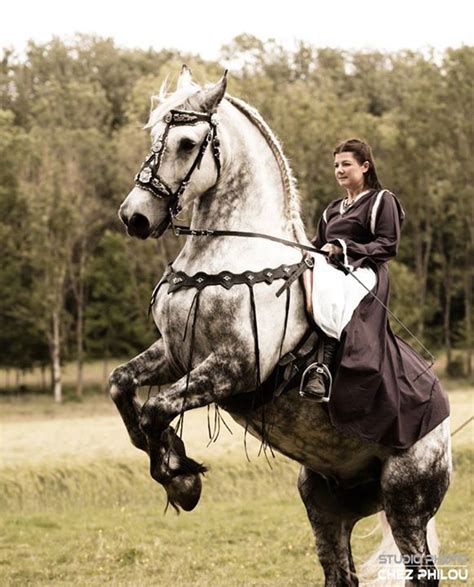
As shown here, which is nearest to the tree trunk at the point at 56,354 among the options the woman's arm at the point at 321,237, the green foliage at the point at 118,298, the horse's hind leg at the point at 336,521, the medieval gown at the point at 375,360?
the green foliage at the point at 118,298

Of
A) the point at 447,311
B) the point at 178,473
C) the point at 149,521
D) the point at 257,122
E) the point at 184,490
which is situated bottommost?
the point at 149,521

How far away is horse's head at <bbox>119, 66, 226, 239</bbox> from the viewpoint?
578cm

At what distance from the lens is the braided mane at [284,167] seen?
6340 millimetres

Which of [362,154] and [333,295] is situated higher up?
[362,154]

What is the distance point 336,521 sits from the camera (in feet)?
23.9

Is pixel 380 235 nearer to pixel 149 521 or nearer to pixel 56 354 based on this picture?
pixel 149 521

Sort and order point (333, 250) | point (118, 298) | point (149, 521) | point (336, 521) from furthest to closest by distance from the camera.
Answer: point (118, 298) < point (149, 521) < point (336, 521) < point (333, 250)

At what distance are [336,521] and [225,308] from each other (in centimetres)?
228

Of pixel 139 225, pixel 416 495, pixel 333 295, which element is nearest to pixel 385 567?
pixel 416 495

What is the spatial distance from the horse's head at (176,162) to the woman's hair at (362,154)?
45.7 inches

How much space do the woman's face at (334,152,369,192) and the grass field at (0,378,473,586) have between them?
15.7 feet

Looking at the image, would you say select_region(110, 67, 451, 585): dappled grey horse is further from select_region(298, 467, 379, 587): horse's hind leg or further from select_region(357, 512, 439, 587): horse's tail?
select_region(357, 512, 439, 587): horse's tail

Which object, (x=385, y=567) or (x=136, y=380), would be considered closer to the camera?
(x=136, y=380)

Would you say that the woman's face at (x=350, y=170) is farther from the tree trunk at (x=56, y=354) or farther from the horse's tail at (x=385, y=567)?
the tree trunk at (x=56, y=354)
